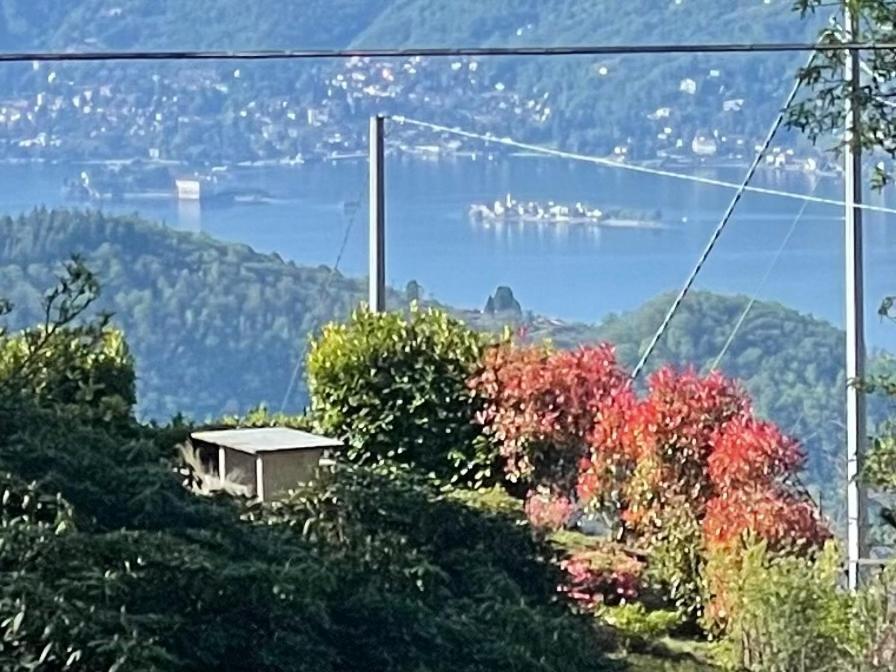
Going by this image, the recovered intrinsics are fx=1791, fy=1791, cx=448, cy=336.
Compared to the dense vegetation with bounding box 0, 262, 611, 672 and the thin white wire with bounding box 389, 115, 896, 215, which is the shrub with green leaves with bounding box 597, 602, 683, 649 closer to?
the thin white wire with bounding box 389, 115, 896, 215

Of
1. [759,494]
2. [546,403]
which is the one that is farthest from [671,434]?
[546,403]

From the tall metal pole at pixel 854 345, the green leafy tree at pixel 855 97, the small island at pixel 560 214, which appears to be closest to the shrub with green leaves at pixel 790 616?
the tall metal pole at pixel 854 345

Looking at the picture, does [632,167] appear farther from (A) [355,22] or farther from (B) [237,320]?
(B) [237,320]

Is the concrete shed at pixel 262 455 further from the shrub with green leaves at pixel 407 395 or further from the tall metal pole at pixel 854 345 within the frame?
the tall metal pole at pixel 854 345

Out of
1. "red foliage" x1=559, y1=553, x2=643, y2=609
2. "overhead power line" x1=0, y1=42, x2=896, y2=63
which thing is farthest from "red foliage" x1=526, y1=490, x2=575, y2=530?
"overhead power line" x1=0, y1=42, x2=896, y2=63

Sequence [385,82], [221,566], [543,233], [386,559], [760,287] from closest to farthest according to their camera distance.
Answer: [221,566], [386,559], [760,287], [385,82], [543,233]
